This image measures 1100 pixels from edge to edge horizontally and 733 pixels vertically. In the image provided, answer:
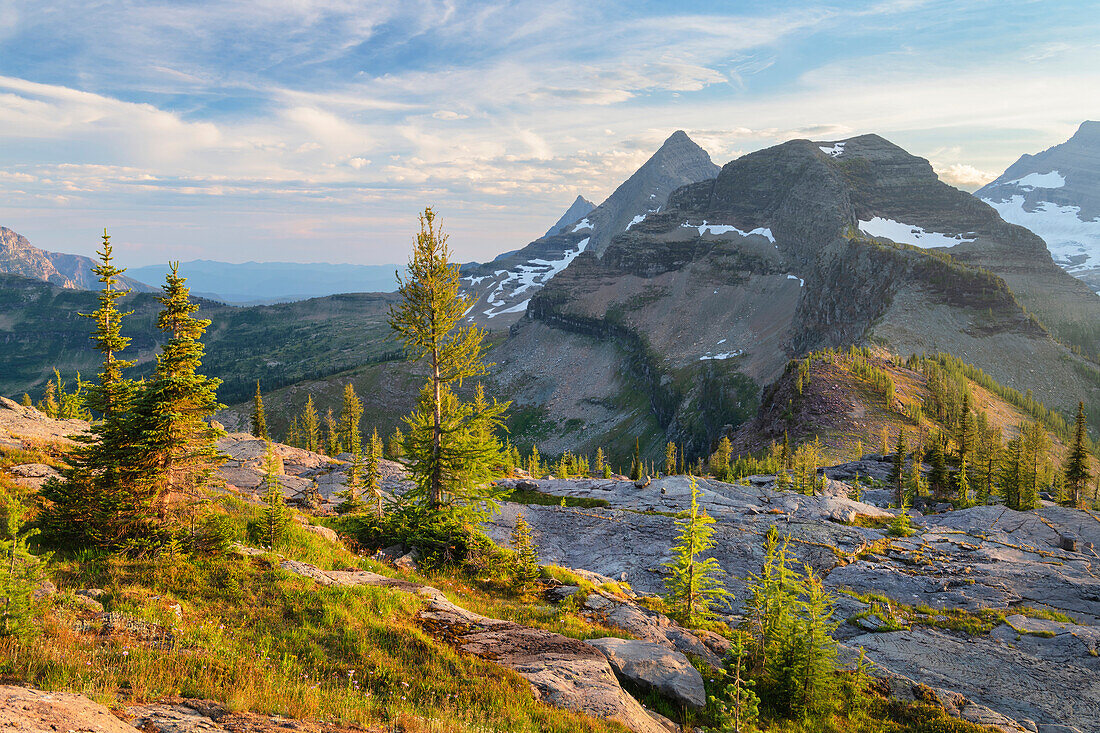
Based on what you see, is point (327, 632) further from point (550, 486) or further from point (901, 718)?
point (550, 486)

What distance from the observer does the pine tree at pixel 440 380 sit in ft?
72.6

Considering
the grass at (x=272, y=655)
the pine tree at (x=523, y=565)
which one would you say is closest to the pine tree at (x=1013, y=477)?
the pine tree at (x=523, y=565)

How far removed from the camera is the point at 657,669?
544 inches

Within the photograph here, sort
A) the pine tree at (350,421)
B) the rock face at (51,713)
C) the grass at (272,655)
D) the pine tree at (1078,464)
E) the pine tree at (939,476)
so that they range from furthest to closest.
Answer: the pine tree at (350,421)
the pine tree at (939,476)
the pine tree at (1078,464)
the grass at (272,655)
the rock face at (51,713)

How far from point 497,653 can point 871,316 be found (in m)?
183

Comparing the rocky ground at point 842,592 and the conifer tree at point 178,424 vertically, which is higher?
the conifer tree at point 178,424

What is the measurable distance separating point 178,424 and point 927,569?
38.6 metres

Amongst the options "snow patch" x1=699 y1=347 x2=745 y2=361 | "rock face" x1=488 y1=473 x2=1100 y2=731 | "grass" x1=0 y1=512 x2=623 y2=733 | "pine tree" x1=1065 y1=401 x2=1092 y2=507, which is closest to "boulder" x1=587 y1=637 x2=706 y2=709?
"rock face" x1=488 y1=473 x2=1100 y2=731

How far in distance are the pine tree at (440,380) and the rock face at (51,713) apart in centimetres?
1512

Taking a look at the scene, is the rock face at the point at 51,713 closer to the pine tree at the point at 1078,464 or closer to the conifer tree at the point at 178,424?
the conifer tree at the point at 178,424

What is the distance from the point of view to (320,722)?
827 cm

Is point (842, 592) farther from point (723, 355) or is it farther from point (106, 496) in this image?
point (723, 355)

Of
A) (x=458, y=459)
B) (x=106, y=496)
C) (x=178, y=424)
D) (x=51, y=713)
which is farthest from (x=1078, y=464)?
(x=106, y=496)

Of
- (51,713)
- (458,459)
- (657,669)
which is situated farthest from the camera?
(458,459)
